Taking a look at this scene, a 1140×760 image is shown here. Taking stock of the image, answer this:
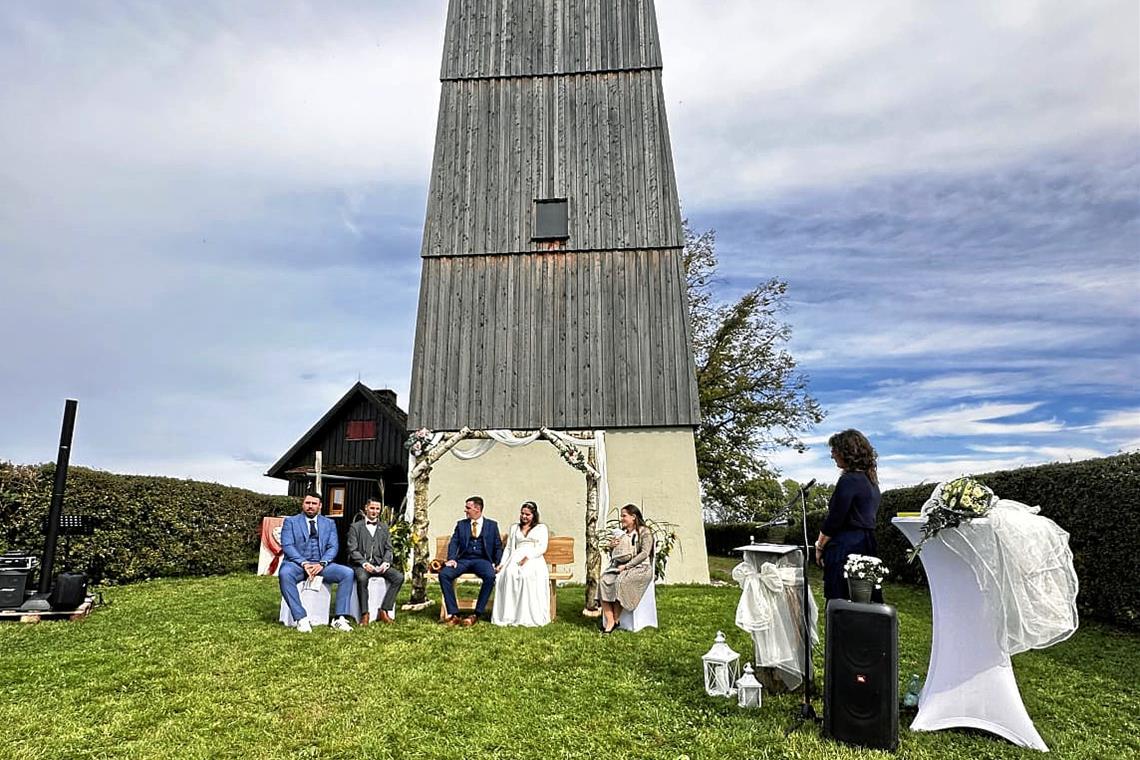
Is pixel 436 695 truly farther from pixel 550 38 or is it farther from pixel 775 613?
pixel 550 38

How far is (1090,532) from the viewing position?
27.9 feet

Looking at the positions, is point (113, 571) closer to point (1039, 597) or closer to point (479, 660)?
point (479, 660)

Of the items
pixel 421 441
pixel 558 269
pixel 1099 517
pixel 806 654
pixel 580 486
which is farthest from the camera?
pixel 558 269

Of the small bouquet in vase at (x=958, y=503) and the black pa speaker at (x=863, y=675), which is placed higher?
the small bouquet in vase at (x=958, y=503)

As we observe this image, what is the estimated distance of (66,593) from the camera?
26.8ft

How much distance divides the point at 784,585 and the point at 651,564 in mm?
3008

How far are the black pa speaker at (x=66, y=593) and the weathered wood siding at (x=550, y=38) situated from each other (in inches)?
448

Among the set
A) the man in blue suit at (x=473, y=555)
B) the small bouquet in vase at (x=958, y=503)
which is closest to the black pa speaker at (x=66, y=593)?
the man in blue suit at (x=473, y=555)

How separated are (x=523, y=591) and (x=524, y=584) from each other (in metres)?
0.08

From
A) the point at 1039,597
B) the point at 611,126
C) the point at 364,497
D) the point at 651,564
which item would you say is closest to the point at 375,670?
the point at 651,564

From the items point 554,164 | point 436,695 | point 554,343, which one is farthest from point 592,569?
point 554,164

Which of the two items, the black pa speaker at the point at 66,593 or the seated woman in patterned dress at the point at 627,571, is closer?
the seated woman in patterned dress at the point at 627,571

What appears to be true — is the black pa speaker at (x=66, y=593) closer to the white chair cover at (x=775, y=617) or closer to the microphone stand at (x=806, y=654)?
the white chair cover at (x=775, y=617)

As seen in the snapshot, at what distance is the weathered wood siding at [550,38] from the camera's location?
1479cm
